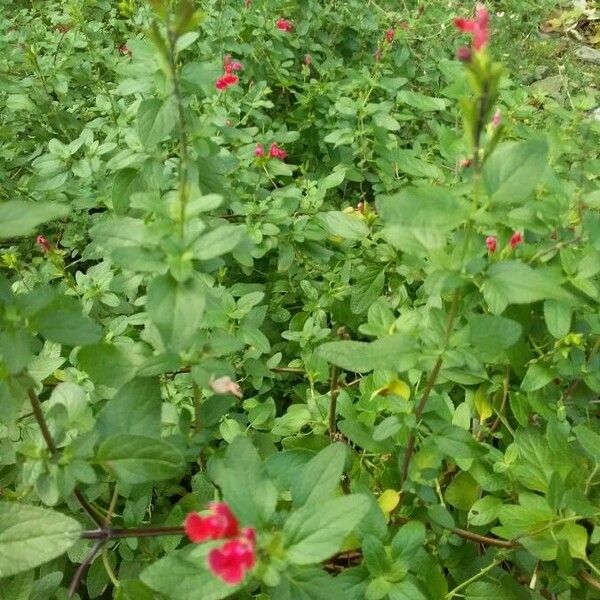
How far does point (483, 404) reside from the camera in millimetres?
1495

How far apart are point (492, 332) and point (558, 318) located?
326mm

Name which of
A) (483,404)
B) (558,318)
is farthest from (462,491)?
(558,318)

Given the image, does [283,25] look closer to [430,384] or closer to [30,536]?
[430,384]

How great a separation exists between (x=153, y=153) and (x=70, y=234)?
83cm

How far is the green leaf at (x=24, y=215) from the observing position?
0.80 meters

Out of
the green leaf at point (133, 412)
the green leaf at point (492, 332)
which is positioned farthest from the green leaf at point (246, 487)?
the green leaf at point (492, 332)

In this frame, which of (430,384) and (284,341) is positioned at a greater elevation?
(430,384)

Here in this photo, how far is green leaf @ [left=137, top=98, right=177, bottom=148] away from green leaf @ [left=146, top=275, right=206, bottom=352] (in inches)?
15.1

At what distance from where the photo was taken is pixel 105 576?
1332mm

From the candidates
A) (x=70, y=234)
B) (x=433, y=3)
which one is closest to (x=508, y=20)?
(x=433, y=3)

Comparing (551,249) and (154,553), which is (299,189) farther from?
(154,553)

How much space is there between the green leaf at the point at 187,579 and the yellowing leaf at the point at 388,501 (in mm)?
489

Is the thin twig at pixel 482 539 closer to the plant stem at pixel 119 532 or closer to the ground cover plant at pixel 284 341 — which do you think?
the ground cover plant at pixel 284 341

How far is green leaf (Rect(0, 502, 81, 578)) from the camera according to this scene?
90 centimetres
